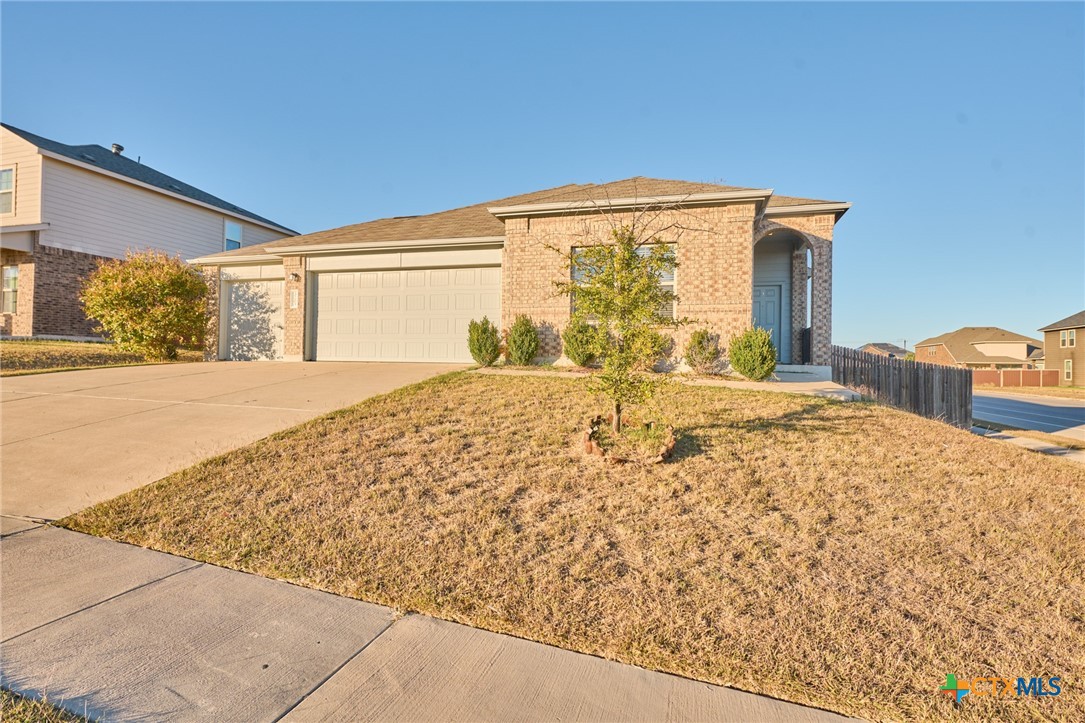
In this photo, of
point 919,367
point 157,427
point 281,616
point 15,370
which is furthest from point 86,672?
point 919,367

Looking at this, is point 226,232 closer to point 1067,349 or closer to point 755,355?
point 755,355

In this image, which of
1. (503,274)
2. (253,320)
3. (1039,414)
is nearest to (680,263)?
(503,274)

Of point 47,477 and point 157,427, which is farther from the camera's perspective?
point 157,427

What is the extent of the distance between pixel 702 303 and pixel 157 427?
9.95 m

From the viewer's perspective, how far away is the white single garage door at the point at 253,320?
1430 cm

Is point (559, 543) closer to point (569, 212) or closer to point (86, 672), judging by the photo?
point (86, 672)

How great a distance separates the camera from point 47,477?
15.6 ft

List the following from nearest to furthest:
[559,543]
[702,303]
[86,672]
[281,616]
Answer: [86,672]
[281,616]
[559,543]
[702,303]

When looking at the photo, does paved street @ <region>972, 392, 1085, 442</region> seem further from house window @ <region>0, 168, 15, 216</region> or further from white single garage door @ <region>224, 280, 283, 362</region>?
house window @ <region>0, 168, 15, 216</region>

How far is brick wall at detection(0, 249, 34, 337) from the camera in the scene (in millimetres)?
15688

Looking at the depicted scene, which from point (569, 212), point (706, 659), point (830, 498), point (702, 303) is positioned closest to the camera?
point (706, 659)

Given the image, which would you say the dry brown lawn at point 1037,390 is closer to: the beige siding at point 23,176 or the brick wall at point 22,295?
the brick wall at point 22,295

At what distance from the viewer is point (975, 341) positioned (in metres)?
53.8

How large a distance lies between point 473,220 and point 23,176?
1519 centimetres
